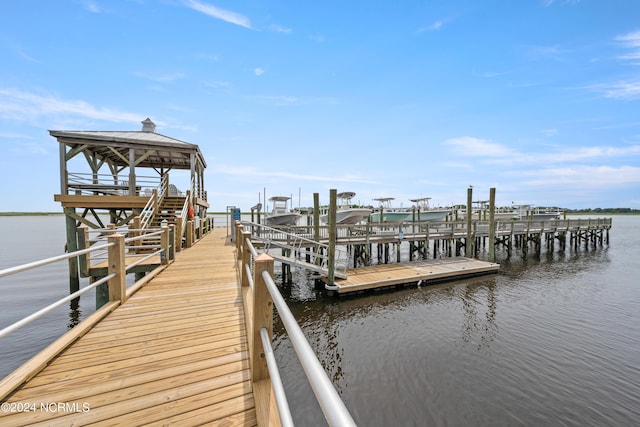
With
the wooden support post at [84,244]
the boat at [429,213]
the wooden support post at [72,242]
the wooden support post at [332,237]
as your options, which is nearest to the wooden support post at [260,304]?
the wooden support post at [84,244]

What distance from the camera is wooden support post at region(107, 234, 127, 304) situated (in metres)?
4.23

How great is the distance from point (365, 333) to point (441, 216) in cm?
2633

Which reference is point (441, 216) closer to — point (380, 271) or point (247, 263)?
point (380, 271)

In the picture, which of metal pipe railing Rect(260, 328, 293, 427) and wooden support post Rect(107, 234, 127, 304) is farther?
wooden support post Rect(107, 234, 127, 304)

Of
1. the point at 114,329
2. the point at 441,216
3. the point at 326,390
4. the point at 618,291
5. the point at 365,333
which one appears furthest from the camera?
the point at 441,216

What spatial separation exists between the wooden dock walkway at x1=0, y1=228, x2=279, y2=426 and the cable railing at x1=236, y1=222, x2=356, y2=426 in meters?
0.36

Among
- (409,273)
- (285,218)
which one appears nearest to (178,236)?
(409,273)

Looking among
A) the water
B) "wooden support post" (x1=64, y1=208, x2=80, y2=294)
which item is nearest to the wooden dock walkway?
the water

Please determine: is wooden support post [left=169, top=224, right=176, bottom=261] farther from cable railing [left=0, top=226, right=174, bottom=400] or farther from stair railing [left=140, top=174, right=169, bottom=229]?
stair railing [left=140, top=174, right=169, bottom=229]

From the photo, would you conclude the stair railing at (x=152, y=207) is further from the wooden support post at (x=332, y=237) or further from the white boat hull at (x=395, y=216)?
the white boat hull at (x=395, y=216)

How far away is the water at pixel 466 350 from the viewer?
545cm

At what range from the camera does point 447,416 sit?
17.2 feet

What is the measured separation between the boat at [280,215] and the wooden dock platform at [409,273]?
9.99m

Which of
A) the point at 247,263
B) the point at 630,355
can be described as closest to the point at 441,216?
the point at 630,355
